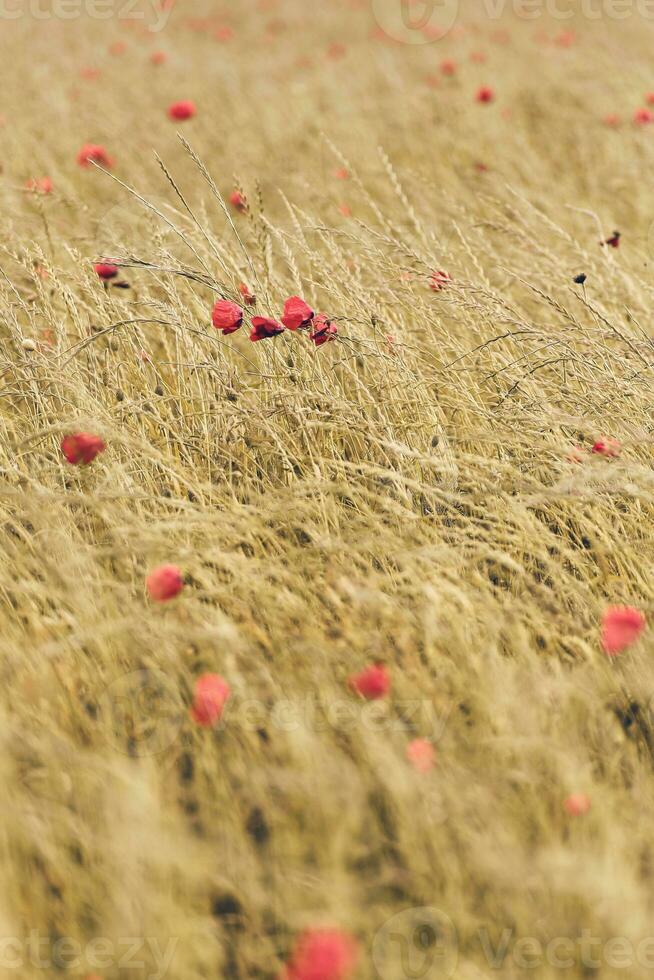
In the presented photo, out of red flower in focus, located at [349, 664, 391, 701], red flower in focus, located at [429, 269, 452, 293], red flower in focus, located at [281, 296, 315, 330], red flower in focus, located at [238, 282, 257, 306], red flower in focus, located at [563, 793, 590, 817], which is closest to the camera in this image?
red flower in focus, located at [563, 793, 590, 817]

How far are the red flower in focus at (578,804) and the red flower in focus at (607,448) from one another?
71 cm

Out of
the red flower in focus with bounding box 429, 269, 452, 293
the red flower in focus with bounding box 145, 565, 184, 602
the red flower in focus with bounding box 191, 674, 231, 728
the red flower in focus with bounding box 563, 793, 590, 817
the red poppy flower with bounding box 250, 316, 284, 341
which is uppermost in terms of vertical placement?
the red flower in focus with bounding box 429, 269, 452, 293

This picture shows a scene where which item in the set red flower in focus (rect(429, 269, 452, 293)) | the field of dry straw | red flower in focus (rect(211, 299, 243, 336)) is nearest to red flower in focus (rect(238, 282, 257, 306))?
the field of dry straw

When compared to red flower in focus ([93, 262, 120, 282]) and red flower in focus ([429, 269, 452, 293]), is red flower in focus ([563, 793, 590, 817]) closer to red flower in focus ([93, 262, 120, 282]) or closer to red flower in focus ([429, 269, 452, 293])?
red flower in focus ([429, 269, 452, 293])

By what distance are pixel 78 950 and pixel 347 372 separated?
4.07 ft

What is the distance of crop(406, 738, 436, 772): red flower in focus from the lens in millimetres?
1002

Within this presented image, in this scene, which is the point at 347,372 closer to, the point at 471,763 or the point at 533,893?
the point at 471,763

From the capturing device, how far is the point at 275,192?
11.9 feet

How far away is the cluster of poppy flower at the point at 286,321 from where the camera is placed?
1524 mm

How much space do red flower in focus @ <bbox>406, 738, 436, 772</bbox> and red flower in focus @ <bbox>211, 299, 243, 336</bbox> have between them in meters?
0.94

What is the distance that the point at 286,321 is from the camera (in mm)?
1542

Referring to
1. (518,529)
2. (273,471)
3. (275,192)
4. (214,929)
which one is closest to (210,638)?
(214,929)

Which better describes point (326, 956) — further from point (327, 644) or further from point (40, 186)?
point (40, 186)

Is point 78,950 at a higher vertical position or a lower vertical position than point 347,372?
lower
